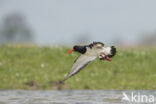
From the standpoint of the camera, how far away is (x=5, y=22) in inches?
4195

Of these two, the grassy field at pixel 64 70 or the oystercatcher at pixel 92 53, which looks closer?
the oystercatcher at pixel 92 53

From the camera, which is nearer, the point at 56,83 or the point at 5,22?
the point at 56,83

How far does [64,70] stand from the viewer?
2275cm

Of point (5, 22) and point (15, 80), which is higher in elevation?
point (5, 22)

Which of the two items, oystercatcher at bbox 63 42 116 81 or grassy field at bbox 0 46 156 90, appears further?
grassy field at bbox 0 46 156 90

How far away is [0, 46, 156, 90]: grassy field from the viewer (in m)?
20.8

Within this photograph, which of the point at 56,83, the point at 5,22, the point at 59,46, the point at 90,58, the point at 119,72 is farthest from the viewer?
the point at 5,22

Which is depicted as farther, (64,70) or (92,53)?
(64,70)

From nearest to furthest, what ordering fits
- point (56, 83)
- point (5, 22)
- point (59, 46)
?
point (56, 83) → point (59, 46) → point (5, 22)

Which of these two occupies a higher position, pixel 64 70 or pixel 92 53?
pixel 64 70

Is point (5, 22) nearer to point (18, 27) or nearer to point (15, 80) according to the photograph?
point (18, 27)

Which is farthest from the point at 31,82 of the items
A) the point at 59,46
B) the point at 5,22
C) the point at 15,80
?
the point at 5,22

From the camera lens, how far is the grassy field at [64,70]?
20797mm

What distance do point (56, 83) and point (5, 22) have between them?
88.0 metres
